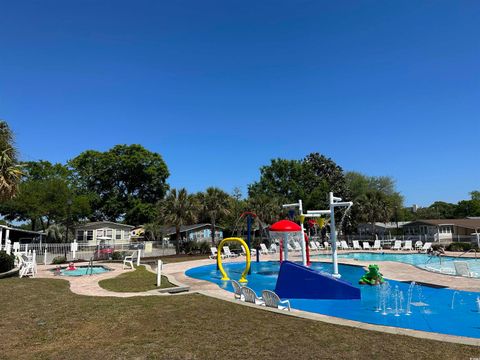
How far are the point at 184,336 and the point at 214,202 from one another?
28374 mm

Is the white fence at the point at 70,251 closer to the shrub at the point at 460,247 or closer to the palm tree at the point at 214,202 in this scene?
the palm tree at the point at 214,202

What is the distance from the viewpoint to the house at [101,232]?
142ft

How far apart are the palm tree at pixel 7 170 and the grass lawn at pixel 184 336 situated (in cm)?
855

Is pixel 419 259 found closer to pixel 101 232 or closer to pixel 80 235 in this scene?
pixel 101 232

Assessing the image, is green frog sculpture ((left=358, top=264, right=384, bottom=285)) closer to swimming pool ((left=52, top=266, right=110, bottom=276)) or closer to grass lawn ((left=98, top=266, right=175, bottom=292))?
grass lawn ((left=98, top=266, right=175, bottom=292))

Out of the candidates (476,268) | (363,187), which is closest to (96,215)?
(363,187)

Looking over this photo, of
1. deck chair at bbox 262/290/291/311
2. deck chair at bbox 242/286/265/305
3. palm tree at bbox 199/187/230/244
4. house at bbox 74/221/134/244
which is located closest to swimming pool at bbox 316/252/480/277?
palm tree at bbox 199/187/230/244

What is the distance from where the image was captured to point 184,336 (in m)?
7.15

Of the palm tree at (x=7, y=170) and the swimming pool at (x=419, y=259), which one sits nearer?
the palm tree at (x=7, y=170)

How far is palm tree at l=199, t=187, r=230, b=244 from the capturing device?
116 feet

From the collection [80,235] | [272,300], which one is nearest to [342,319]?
[272,300]

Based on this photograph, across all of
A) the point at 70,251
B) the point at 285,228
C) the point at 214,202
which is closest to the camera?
the point at 285,228

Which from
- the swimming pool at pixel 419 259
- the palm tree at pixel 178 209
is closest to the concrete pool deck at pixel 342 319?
the swimming pool at pixel 419 259

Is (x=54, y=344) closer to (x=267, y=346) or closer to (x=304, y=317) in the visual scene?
(x=267, y=346)
